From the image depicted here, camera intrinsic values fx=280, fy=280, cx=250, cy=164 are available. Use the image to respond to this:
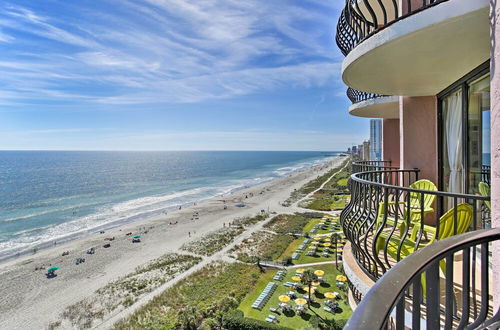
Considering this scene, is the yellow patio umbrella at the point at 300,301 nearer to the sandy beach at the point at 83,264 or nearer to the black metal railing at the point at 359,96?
the sandy beach at the point at 83,264

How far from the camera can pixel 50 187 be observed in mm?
68312

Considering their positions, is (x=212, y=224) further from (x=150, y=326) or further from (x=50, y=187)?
(x=50, y=187)

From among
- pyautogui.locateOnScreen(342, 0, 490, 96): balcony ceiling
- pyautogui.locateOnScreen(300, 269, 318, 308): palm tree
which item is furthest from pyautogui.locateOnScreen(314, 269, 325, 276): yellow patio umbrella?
pyautogui.locateOnScreen(342, 0, 490, 96): balcony ceiling

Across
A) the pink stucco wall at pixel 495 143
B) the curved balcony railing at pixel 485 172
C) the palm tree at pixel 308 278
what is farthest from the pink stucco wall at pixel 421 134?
the palm tree at pixel 308 278

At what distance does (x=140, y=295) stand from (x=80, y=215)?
28.6 metres

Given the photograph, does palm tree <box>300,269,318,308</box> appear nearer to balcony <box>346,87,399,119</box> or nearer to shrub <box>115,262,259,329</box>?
shrub <box>115,262,259,329</box>

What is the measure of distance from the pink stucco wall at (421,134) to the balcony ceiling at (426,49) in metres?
1.78

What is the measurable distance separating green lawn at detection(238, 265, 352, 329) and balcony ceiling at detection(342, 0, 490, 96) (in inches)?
464

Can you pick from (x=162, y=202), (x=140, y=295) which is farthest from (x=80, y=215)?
(x=140, y=295)

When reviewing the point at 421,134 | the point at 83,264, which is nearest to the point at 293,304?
the point at 421,134

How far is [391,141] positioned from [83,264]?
2506 centimetres

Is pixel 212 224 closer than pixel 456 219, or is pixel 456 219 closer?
pixel 456 219

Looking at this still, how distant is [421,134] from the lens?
6.92 meters

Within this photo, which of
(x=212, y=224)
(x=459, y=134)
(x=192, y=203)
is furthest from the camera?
(x=192, y=203)
